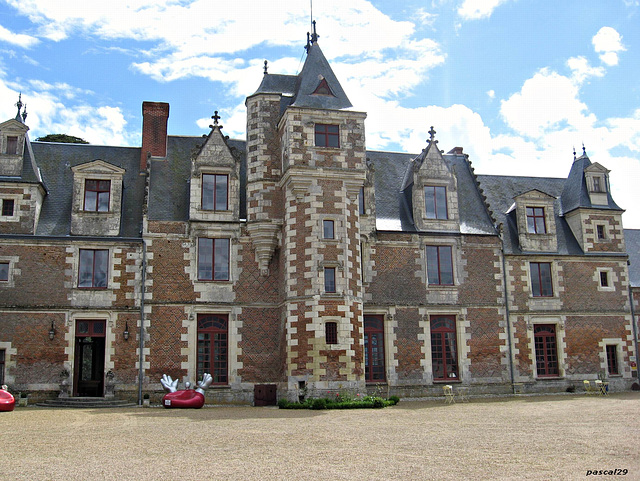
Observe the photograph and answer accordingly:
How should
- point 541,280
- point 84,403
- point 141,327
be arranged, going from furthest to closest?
point 541,280 < point 141,327 < point 84,403

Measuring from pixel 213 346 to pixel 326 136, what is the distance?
327 inches

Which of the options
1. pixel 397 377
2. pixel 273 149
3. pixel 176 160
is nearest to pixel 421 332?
pixel 397 377

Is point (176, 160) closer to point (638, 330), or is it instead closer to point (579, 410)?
point (579, 410)

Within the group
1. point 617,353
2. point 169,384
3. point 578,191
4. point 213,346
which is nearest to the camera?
point 169,384

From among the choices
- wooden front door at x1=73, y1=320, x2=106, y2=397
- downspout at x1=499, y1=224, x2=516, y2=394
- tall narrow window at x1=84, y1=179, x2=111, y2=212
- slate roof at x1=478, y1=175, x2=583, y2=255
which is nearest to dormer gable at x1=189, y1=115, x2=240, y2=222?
tall narrow window at x1=84, y1=179, x2=111, y2=212

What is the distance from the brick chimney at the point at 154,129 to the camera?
25016mm

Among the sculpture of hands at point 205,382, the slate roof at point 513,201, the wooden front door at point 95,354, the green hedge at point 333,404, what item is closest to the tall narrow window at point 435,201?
the slate roof at point 513,201

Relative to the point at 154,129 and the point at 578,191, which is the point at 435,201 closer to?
the point at 578,191

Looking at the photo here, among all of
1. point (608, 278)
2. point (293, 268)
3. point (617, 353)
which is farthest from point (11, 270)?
point (617, 353)

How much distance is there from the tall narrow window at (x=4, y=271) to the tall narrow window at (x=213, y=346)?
647 cm

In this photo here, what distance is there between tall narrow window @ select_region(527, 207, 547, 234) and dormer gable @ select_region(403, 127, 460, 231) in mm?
3262

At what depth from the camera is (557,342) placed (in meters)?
25.3

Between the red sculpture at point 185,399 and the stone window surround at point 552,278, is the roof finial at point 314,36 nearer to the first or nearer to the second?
the stone window surround at point 552,278

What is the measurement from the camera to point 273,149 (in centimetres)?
2397
